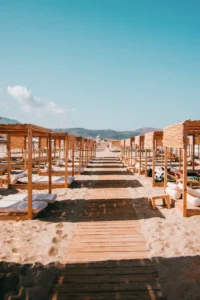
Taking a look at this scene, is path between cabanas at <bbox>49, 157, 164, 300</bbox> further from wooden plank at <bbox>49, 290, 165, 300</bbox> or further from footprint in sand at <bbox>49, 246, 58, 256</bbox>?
footprint in sand at <bbox>49, 246, 58, 256</bbox>

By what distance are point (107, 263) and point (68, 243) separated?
3.78ft

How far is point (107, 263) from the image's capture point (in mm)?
4195

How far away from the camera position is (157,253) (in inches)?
179

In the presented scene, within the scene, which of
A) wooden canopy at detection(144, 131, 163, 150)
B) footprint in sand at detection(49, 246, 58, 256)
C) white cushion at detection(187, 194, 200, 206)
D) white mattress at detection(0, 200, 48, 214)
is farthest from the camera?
wooden canopy at detection(144, 131, 163, 150)

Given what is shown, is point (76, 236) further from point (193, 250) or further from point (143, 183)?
point (143, 183)

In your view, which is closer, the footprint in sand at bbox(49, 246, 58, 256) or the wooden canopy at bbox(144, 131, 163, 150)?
the footprint in sand at bbox(49, 246, 58, 256)

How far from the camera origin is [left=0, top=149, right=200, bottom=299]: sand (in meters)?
3.69

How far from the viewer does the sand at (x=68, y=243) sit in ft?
12.1

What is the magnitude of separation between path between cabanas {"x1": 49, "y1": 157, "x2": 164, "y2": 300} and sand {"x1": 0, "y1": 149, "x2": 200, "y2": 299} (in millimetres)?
160

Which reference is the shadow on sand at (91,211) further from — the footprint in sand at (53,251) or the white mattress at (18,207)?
the footprint in sand at (53,251)

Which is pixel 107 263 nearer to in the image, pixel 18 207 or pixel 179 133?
pixel 18 207

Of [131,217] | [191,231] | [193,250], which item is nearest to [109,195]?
→ [131,217]

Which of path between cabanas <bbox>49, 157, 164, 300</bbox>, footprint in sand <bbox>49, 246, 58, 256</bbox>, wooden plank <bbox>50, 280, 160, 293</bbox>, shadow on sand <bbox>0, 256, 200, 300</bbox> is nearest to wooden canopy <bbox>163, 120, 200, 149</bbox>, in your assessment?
path between cabanas <bbox>49, 157, 164, 300</bbox>

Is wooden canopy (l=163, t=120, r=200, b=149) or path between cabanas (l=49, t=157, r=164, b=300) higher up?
wooden canopy (l=163, t=120, r=200, b=149)
